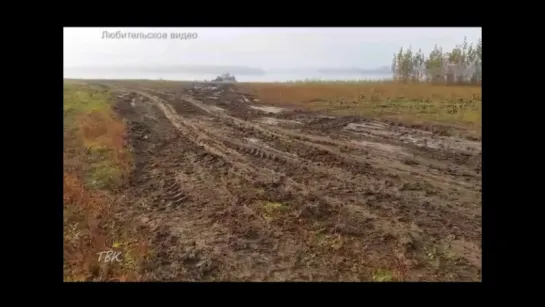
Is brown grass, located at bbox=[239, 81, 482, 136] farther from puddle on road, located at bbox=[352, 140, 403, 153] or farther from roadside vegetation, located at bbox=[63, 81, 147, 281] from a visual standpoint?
roadside vegetation, located at bbox=[63, 81, 147, 281]

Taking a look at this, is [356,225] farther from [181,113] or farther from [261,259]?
[181,113]

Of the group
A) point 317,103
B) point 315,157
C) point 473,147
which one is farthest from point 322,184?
point 473,147

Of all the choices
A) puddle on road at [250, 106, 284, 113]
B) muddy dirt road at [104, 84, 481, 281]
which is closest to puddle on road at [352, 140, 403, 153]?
muddy dirt road at [104, 84, 481, 281]

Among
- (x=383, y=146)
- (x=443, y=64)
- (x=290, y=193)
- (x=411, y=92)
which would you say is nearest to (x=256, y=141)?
(x=290, y=193)

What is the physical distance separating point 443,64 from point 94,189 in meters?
3.09

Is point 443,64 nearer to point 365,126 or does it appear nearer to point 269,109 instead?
point 365,126

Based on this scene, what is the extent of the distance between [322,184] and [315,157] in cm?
24

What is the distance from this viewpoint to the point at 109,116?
13.3 ft

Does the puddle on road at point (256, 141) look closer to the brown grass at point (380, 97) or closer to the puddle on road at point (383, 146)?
the brown grass at point (380, 97)

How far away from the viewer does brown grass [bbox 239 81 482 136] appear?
13.3 ft

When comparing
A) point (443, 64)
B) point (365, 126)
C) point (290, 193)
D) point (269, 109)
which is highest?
point (443, 64)

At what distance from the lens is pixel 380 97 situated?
407 centimetres

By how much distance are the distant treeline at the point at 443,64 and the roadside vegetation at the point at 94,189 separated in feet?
7.97

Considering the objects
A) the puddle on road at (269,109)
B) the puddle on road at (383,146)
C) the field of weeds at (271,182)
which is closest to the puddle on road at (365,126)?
the field of weeds at (271,182)
